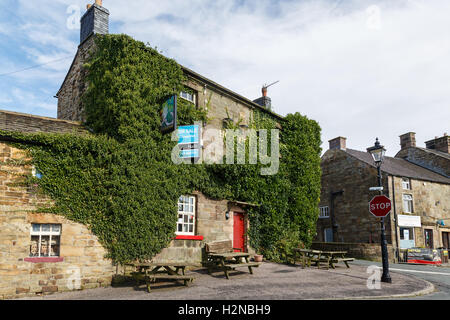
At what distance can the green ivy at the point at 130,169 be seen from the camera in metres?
11.0

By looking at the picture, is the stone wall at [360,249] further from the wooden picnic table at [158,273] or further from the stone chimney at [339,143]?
the wooden picnic table at [158,273]

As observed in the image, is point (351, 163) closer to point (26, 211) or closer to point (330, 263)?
point (330, 263)

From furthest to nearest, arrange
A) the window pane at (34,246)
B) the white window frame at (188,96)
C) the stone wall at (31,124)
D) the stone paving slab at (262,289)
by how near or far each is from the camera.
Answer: the white window frame at (188,96) → the stone wall at (31,124) → the window pane at (34,246) → the stone paving slab at (262,289)

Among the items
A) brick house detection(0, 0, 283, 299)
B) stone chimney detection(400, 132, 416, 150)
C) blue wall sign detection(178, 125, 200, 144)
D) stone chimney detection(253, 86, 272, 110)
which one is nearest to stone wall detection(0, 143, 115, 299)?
brick house detection(0, 0, 283, 299)

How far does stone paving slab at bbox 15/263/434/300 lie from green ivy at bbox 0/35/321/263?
6.23 ft

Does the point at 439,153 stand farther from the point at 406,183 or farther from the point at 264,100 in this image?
the point at 264,100

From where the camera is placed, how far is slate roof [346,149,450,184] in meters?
26.9

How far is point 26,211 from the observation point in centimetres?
1010

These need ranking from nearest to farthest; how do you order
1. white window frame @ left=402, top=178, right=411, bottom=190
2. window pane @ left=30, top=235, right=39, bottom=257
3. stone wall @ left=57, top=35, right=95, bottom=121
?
window pane @ left=30, top=235, right=39, bottom=257 < stone wall @ left=57, top=35, right=95, bottom=121 < white window frame @ left=402, top=178, right=411, bottom=190

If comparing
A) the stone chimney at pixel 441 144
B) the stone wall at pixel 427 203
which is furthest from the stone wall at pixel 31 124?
the stone chimney at pixel 441 144

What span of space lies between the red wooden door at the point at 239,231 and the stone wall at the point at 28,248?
21.4 ft

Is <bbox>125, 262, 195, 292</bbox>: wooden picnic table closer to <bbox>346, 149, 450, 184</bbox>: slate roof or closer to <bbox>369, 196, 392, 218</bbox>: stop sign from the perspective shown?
<bbox>369, 196, 392, 218</bbox>: stop sign
